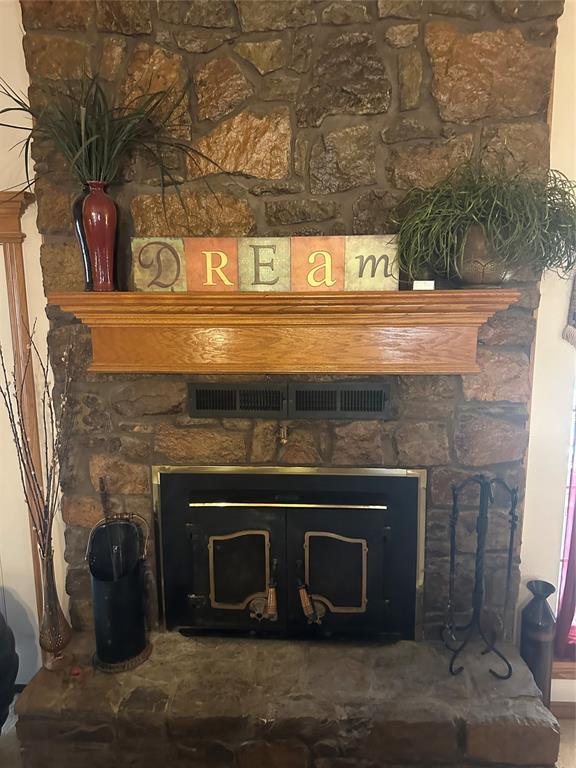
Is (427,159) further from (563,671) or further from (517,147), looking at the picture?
(563,671)

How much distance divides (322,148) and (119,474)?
1.35m

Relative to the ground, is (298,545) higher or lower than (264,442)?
lower

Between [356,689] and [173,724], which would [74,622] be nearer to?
[173,724]

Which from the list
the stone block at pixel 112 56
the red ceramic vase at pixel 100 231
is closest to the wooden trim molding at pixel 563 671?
the red ceramic vase at pixel 100 231

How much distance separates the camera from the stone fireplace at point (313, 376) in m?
1.58

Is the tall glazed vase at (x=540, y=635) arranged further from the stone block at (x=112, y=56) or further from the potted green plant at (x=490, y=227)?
the stone block at (x=112, y=56)

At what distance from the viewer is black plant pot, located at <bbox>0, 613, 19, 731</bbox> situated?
1.78 m

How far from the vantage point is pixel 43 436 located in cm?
195

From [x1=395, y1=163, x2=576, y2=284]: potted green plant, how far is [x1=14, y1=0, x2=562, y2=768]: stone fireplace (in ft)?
0.47

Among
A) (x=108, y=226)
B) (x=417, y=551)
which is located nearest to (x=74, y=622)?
(x=417, y=551)

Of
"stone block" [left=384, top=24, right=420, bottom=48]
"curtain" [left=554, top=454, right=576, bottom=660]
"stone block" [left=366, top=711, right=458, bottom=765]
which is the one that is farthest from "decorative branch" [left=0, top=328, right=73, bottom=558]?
"curtain" [left=554, top=454, right=576, bottom=660]

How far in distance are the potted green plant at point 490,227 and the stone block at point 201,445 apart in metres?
0.87

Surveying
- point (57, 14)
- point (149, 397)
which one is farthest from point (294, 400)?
point (57, 14)

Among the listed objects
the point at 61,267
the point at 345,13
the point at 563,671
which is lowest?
the point at 563,671
